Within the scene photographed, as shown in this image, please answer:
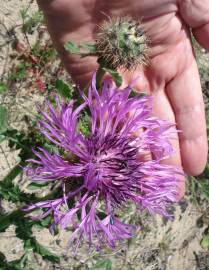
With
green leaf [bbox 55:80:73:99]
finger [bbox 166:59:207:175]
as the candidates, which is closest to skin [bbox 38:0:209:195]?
finger [bbox 166:59:207:175]

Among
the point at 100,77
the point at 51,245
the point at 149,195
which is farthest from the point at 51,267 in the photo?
the point at 100,77

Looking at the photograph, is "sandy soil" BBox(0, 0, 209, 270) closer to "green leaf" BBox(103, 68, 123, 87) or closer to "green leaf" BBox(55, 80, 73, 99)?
"green leaf" BBox(55, 80, 73, 99)

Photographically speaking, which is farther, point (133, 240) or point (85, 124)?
point (133, 240)

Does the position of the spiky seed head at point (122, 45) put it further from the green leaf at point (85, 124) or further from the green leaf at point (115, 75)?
the green leaf at point (85, 124)

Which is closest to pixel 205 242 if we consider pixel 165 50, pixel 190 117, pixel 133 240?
pixel 133 240

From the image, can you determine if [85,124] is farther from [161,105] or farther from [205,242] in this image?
[205,242]

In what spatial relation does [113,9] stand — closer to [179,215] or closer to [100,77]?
[100,77]
